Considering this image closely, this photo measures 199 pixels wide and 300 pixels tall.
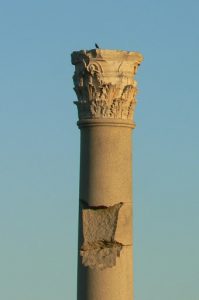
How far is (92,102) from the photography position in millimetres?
15281

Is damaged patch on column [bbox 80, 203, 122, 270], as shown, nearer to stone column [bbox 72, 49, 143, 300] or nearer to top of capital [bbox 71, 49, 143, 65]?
stone column [bbox 72, 49, 143, 300]

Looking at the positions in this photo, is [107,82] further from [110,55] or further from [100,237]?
[100,237]

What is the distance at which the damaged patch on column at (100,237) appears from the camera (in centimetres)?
1492

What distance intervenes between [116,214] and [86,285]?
1.26 m

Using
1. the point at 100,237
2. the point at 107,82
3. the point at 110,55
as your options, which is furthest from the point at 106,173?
the point at 110,55

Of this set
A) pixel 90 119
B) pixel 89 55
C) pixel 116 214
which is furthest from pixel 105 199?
pixel 89 55

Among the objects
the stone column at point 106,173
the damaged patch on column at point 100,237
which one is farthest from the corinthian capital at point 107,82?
the damaged patch on column at point 100,237

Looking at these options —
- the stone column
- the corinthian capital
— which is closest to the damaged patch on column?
the stone column

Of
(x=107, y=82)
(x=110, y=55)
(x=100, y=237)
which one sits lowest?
(x=100, y=237)

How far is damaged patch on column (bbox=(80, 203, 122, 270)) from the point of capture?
1492 cm

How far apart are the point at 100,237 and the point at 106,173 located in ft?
3.66

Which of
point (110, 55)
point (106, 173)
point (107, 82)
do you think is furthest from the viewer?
point (107, 82)

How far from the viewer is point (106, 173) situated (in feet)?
49.1

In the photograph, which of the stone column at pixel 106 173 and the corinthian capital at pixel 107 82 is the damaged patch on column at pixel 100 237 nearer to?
the stone column at pixel 106 173
